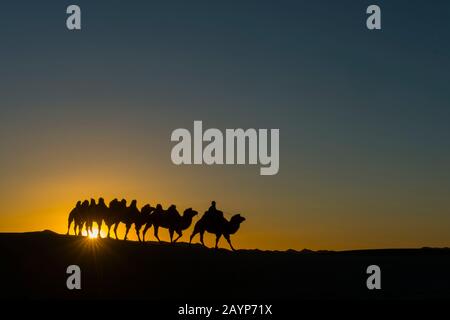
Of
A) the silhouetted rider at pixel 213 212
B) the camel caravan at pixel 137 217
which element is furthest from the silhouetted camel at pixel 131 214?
the silhouetted rider at pixel 213 212

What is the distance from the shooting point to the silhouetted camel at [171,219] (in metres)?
42.1

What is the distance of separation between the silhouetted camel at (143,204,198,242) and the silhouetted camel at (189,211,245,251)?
0.96 meters

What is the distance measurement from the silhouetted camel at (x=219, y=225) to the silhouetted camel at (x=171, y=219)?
3.16ft

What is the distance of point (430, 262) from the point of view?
42.8 m

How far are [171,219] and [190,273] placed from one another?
5.26 m

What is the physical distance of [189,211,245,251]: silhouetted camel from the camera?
40.7 m

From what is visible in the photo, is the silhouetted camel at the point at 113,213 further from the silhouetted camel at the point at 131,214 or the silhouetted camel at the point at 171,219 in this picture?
the silhouetted camel at the point at 171,219

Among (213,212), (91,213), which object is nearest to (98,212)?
(91,213)

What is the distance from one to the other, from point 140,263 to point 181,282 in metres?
2.80

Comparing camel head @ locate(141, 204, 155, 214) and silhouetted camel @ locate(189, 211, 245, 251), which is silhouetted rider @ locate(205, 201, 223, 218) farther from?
camel head @ locate(141, 204, 155, 214)

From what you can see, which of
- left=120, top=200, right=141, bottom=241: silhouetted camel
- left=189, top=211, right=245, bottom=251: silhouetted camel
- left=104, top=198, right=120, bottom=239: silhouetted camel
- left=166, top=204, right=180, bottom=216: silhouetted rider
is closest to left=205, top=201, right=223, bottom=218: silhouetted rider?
left=189, top=211, right=245, bottom=251: silhouetted camel

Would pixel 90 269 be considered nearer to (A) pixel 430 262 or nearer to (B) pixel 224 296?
(B) pixel 224 296

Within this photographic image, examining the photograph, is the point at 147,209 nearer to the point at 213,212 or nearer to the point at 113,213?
the point at 113,213
